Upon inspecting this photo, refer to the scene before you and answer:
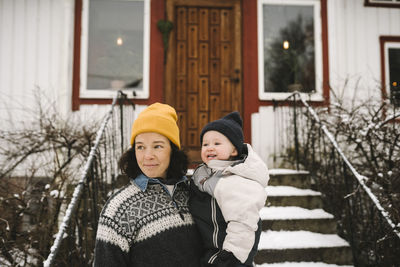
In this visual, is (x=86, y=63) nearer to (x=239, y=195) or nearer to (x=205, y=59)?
(x=205, y=59)

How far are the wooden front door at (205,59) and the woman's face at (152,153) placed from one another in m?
4.60

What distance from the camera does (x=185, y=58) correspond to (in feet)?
20.5

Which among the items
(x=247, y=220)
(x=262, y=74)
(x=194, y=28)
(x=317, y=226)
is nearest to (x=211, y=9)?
(x=194, y=28)

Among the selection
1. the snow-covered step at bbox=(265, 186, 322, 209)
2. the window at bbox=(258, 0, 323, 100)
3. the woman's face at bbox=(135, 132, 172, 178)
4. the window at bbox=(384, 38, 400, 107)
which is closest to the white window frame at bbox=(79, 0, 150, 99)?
the window at bbox=(258, 0, 323, 100)

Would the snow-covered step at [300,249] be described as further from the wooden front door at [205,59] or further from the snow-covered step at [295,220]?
the wooden front door at [205,59]

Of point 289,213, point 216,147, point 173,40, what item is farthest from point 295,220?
point 173,40

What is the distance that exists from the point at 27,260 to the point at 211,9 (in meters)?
5.30

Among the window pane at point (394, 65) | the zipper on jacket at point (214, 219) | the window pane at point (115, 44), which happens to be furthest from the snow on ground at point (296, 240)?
the window pane at point (394, 65)

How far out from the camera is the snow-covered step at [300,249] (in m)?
3.57

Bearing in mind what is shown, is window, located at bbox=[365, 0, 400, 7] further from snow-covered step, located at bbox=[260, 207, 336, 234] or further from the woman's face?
the woman's face

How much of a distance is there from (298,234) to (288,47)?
4.06 meters

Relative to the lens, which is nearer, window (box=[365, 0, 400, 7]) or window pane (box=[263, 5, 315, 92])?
window pane (box=[263, 5, 315, 92])

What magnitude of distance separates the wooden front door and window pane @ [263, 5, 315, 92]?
662 mm

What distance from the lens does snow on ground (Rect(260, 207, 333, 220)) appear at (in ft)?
→ 13.0
